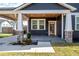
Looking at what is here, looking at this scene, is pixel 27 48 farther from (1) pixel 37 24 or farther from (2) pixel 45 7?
(1) pixel 37 24

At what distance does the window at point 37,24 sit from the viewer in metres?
29.0

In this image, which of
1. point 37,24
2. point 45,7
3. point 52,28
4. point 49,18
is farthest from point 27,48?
point 52,28

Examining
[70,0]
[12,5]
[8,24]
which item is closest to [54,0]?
[70,0]

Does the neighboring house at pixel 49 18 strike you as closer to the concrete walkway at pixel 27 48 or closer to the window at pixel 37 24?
the window at pixel 37 24

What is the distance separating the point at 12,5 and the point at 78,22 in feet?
29.1

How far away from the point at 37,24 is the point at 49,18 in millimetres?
1874

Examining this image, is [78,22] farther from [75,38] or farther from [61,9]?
[61,9]

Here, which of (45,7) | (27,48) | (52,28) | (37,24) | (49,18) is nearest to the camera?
(27,48)

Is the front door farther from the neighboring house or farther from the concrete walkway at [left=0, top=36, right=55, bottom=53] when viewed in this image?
the concrete walkway at [left=0, top=36, right=55, bottom=53]

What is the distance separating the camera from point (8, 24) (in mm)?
53344

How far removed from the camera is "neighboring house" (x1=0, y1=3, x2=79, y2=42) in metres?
20.1

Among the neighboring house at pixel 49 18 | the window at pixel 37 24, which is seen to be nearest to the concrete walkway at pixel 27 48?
the neighboring house at pixel 49 18

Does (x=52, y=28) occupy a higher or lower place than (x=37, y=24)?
lower

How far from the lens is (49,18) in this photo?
97.0ft
